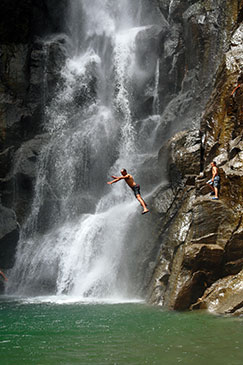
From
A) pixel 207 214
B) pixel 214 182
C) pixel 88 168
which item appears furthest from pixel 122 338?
pixel 88 168

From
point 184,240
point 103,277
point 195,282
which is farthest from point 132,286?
point 195,282

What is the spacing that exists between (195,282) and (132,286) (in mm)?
4184

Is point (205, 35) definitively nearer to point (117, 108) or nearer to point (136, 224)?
point (117, 108)

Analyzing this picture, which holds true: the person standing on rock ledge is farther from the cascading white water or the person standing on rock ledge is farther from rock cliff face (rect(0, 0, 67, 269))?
rock cliff face (rect(0, 0, 67, 269))

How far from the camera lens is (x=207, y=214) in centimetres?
1073

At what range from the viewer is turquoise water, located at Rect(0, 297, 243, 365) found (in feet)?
17.2

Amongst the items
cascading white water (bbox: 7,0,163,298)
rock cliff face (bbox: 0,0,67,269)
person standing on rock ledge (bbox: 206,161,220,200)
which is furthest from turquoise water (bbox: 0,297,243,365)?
rock cliff face (bbox: 0,0,67,269)

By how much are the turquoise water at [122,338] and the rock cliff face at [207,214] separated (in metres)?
0.81

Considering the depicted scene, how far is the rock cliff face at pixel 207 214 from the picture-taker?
32.0 ft

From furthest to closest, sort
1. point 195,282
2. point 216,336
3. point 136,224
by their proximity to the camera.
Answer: point 136,224, point 195,282, point 216,336

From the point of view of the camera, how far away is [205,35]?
20453mm

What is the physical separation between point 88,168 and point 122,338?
17.6 metres

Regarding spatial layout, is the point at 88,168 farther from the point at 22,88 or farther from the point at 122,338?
the point at 122,338

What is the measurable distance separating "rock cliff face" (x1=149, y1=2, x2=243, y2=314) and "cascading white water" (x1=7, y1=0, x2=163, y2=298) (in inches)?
105
